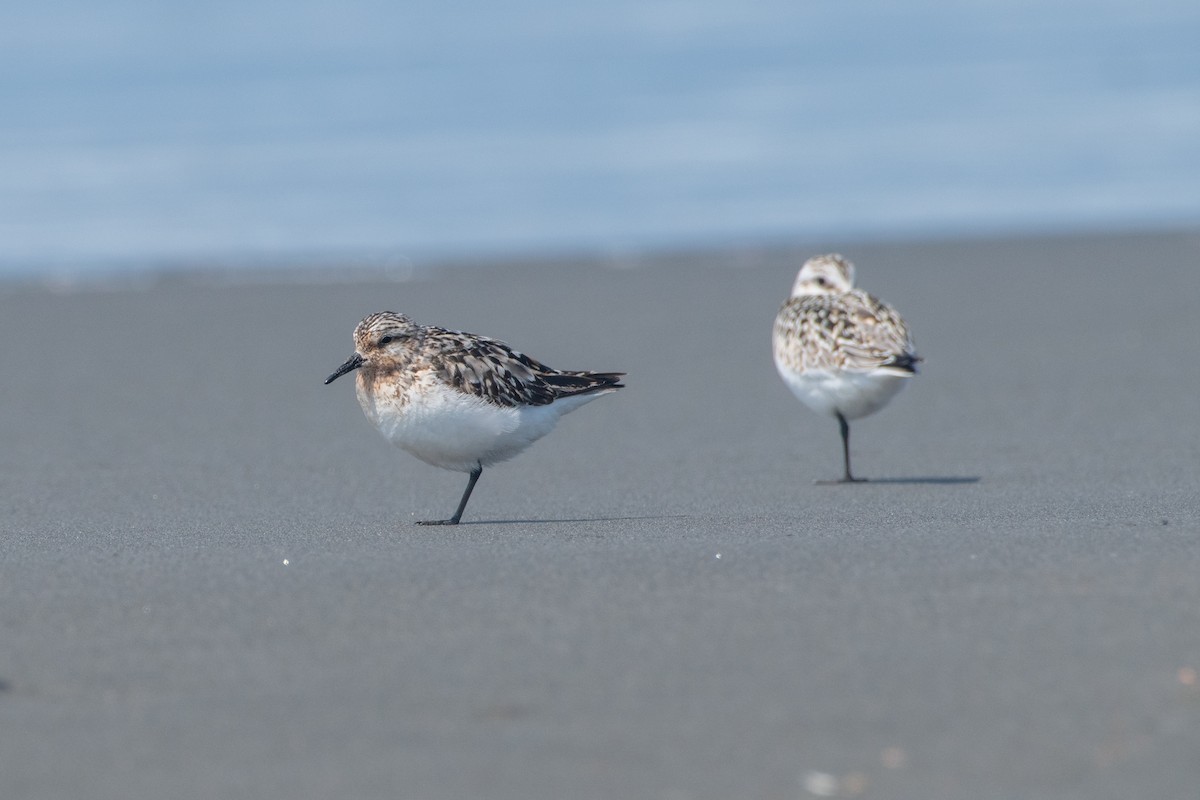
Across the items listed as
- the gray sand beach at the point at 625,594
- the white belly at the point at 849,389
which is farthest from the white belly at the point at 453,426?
the white belly at the point at 849,389

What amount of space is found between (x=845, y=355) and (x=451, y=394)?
2325 millimetres

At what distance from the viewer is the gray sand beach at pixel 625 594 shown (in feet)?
12.1

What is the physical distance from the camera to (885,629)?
Result: 14.6 ft

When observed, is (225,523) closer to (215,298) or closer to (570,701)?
(570,701)

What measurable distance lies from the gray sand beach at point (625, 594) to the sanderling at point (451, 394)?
1.02 feet

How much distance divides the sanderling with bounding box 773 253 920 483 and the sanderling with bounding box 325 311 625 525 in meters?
1.57

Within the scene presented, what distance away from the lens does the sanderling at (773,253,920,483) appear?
311 inches

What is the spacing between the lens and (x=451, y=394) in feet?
21.1

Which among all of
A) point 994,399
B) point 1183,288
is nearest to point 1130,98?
point 1183,288

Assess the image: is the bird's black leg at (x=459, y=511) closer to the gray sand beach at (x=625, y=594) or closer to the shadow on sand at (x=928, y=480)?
the gray sand beach at (x=625, y=594)

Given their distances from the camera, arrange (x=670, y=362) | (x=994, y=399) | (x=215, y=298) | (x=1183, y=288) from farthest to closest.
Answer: (x=215, y=298) → (x=1183, y=288) → (x=670, y=362) → (x=994, y=399)

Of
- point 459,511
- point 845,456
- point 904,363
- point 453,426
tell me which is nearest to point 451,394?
point 453,426

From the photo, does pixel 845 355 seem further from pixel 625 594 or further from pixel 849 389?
pixel 625 594

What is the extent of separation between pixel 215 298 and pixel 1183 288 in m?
7.82
